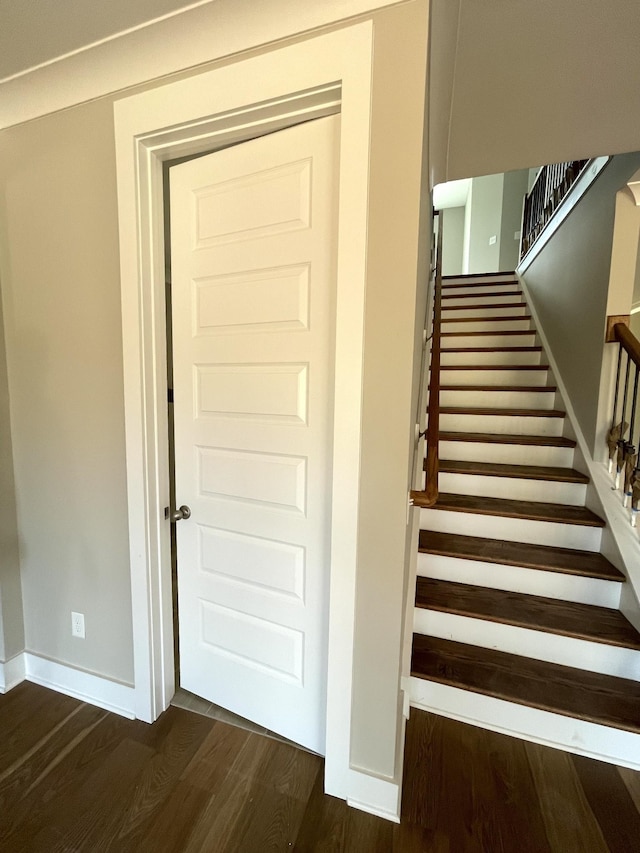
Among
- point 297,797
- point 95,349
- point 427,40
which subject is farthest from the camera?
point 95,349

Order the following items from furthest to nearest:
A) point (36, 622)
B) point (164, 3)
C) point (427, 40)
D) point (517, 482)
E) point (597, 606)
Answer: point (517, 482)
point (597, 606)
point (36, 622)
point (164, 3)
point (427, 40)

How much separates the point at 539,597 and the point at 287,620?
1.36 meters

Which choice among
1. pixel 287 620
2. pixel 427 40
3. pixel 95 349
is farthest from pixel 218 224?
pixel 287 620

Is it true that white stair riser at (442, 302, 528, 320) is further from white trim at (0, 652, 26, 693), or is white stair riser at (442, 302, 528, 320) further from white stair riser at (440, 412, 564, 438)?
white trim at (0, 652, 26, 693)

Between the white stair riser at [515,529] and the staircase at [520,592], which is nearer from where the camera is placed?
the staircase at [520,592]

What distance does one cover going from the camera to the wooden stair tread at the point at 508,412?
276 centimetres

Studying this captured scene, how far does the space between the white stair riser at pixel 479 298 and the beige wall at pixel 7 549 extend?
3.79 meters

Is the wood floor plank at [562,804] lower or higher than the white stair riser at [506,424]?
lower

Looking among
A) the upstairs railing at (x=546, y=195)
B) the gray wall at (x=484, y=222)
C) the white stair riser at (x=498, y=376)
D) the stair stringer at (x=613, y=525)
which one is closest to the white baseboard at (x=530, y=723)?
the stair stringer at (x=613, y=525)

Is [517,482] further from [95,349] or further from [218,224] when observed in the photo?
[95,349]

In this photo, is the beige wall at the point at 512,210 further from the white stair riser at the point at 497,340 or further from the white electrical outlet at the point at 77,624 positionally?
the white electrical outlet at the point at 77,624

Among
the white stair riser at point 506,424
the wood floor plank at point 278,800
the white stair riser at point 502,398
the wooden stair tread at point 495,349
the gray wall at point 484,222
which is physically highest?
the gray wall at point 484,222

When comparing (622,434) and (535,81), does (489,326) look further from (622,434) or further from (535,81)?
(535,81)

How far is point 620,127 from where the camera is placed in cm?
165
